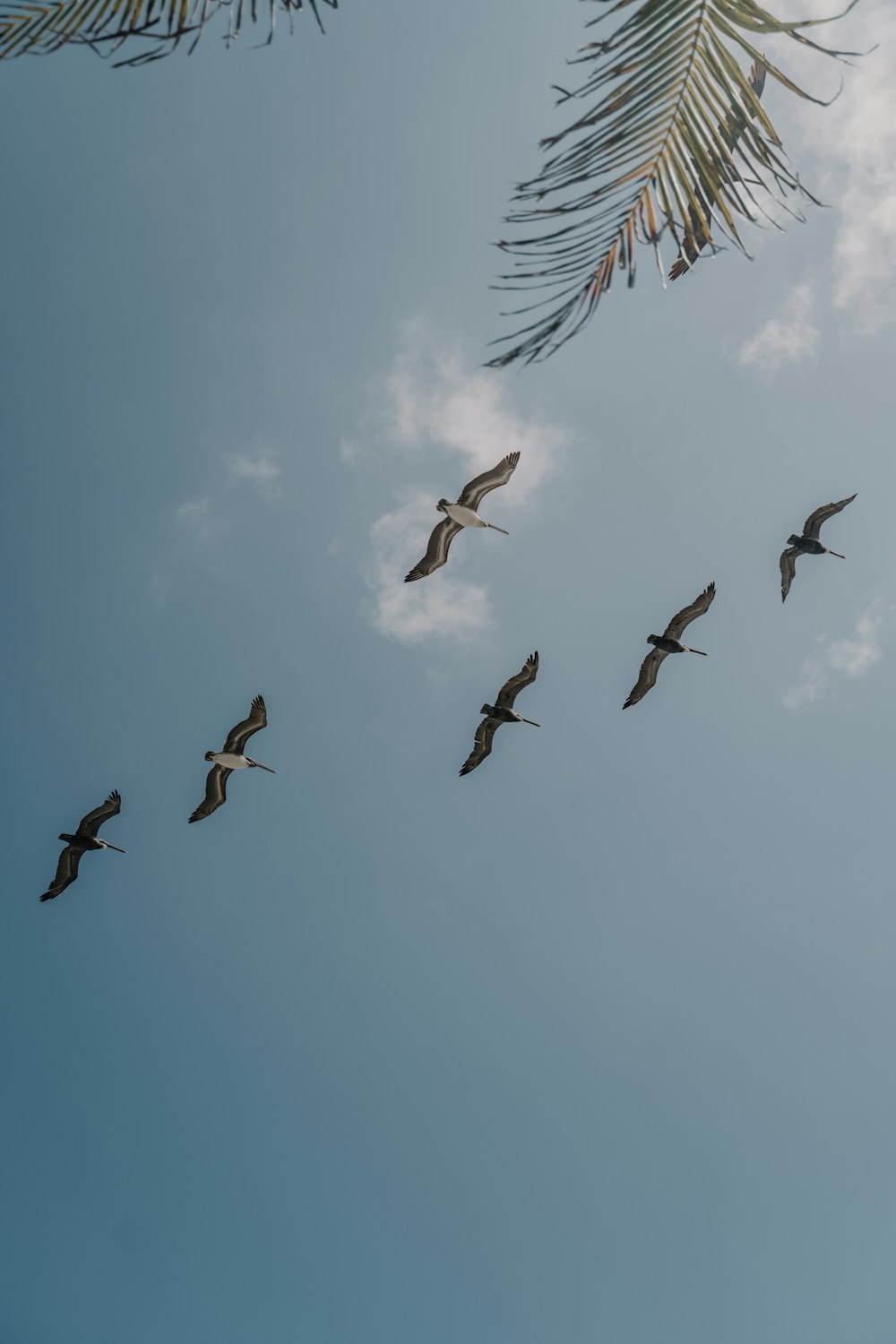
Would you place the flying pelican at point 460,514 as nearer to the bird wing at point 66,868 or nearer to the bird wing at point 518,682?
the bird wing at point 518,682

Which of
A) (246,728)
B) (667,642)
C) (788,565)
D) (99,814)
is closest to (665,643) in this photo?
(667,642)

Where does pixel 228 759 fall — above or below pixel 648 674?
below

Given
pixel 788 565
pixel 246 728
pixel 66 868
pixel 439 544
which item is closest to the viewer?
pixel 439 544

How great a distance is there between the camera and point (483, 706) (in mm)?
24422

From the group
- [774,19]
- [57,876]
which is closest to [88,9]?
[774,19]

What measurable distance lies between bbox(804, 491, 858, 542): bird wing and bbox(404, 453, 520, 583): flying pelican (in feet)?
29.7

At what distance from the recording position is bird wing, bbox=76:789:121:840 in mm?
25672

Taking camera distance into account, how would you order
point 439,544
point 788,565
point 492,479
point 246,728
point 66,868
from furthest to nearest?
point 66,868, point 788,565, point 246,728, point 439,544, point 492,479

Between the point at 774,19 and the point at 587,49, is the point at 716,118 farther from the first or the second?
the point at 587,49

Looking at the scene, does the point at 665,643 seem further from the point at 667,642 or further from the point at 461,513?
the point at 461,513

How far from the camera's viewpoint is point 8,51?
14.5 ft

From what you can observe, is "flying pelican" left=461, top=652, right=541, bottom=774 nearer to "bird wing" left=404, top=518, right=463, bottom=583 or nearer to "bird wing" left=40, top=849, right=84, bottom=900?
"bird wing" left=404, top=518, right=463, bottom=583

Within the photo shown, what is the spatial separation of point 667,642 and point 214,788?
13.0 metres

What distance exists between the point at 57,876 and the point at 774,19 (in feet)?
90.4
